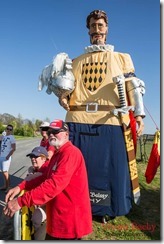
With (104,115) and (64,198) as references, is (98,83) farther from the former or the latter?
(64,198)

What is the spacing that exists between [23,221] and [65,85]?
159 cm

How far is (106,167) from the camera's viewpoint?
3.14m

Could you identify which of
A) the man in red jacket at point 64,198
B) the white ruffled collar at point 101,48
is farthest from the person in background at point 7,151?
the man in red jacket at point 64,198

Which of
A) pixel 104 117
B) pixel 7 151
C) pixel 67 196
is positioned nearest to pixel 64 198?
pixel 67 196

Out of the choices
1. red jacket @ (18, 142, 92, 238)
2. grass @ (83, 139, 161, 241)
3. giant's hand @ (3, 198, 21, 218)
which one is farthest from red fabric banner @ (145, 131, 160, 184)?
giant's hand @ (3, 198, 21, 218)

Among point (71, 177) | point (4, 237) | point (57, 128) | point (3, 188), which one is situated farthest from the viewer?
point (3, 188)

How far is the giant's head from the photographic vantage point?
11.0 feet

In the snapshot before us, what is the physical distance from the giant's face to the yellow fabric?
6.6 inches

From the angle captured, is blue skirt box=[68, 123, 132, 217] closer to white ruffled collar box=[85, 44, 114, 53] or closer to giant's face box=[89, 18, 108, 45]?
white ruffled collar box=[85, 44, 114, 53]

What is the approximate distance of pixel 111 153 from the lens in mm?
3160

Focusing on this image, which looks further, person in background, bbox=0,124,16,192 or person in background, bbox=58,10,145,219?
person in background, bbox=0,124,16,192

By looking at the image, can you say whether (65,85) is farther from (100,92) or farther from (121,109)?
(121,109)

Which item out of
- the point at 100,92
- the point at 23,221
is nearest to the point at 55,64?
the point at 100,92

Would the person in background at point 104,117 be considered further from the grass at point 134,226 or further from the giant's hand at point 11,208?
the giant's hand at point 11,208
